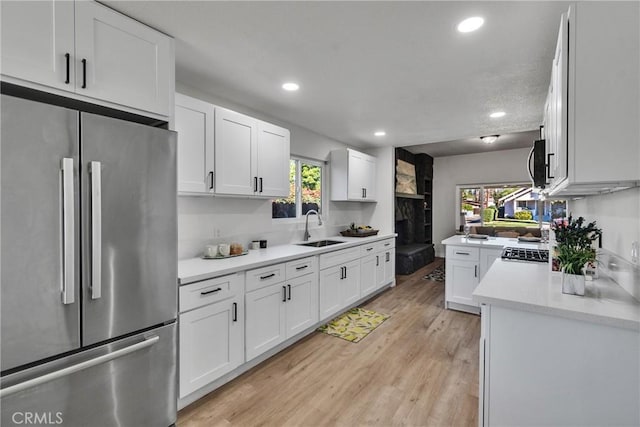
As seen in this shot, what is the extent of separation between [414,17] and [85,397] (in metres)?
2.55

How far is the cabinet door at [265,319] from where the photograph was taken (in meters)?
2.36

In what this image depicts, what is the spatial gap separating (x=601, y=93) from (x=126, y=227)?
224 centimetres

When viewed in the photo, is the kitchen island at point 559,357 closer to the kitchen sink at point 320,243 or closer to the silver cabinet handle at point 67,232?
the silver cabinet handle at point 67,232

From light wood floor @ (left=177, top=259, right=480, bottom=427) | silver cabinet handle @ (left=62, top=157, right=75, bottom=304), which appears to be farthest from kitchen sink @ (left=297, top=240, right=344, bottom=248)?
silver cabinet handle @ (left=62, top=157, right=75, bottom=304)

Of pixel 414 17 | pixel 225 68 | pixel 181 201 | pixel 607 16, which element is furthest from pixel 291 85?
pixel 607 16

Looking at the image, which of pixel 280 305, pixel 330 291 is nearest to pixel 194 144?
pixel 280 305

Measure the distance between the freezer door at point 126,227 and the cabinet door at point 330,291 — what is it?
175cm

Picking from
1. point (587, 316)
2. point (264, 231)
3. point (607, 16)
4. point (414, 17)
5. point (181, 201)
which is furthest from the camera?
point (264, 231)

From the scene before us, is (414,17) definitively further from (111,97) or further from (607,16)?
(111,97)

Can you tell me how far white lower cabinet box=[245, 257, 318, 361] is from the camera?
239 centimetres

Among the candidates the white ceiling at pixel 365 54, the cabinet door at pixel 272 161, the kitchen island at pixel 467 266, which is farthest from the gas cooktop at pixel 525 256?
the cabinet door at pixel 272 161

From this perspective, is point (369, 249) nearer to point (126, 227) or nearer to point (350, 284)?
point (350, 284)

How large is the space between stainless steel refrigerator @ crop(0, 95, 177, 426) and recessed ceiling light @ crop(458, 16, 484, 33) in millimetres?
1810

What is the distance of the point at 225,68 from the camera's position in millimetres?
2266
